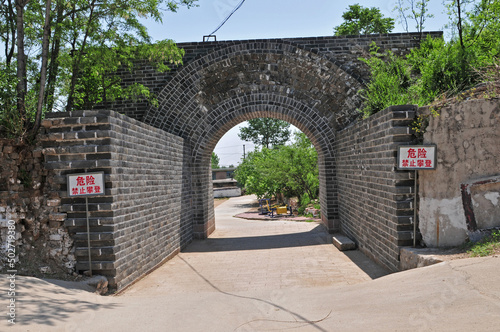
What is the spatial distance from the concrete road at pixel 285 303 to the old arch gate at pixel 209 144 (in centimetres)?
78

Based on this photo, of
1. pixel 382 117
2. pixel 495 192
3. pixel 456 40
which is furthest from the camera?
pixel 456 40

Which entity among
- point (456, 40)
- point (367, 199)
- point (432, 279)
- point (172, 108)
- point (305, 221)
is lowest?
point (305, 221)

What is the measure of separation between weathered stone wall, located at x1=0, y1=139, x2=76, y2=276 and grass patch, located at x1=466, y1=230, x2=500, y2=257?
16.4ft

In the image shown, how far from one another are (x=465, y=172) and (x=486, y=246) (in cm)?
100

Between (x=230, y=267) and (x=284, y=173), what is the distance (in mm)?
11077

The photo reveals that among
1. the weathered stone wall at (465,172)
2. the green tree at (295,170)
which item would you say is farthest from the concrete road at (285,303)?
the green tree at (295,170)

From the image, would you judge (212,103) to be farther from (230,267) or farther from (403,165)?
(403,165)

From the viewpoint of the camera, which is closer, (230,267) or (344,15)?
(230,267)

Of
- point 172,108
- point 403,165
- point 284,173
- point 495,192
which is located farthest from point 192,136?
point 284,173

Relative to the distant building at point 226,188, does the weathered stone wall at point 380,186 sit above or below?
above

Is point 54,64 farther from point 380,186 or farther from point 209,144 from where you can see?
point 380,186

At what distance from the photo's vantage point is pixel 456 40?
7477mm

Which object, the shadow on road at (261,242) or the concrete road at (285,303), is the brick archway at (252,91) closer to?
the shadow on road at (261,242)

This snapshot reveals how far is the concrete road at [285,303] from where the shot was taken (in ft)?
10.1
